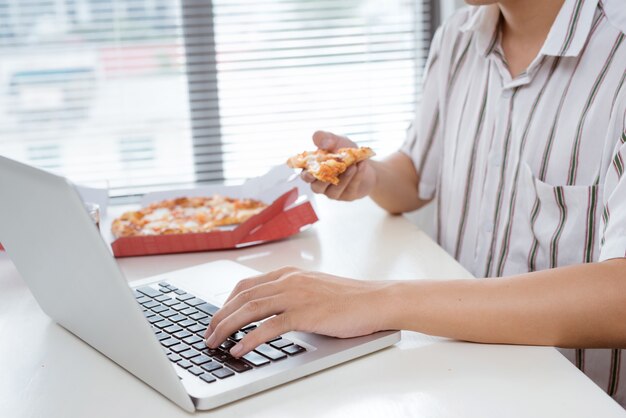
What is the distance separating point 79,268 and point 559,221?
79cm

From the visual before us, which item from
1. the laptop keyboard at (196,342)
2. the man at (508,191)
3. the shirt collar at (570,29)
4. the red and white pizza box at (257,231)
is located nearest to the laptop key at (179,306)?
the laptop keyboard at (196,342)

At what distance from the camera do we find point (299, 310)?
873 mm

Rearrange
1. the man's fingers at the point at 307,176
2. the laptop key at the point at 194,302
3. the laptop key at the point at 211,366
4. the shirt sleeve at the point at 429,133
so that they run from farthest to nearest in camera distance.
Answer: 1. the shirt sleeve at the point at 429,133
2. the man's fingers at the point at 307,176
3. the laptop key at the point at 194,302
4. the laptop key at the point at 211,366

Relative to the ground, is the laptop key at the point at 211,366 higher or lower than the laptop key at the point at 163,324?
higher

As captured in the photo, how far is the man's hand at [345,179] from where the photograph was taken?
1.31 m

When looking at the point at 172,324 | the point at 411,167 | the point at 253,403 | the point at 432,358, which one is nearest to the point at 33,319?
the point at 172,324

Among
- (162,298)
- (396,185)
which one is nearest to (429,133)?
(396,185)

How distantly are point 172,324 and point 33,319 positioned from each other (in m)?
0.24

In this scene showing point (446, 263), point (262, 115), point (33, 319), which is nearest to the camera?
point (33, 319)

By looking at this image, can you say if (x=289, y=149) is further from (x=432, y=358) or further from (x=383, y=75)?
(x=432, y=358)

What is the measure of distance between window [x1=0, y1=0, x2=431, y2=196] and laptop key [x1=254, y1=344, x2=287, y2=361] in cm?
167

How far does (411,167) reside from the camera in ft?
5.51

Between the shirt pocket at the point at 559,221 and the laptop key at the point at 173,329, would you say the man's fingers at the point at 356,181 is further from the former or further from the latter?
the laptop key at the point at 173,329

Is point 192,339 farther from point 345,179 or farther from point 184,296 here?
point 345,179
